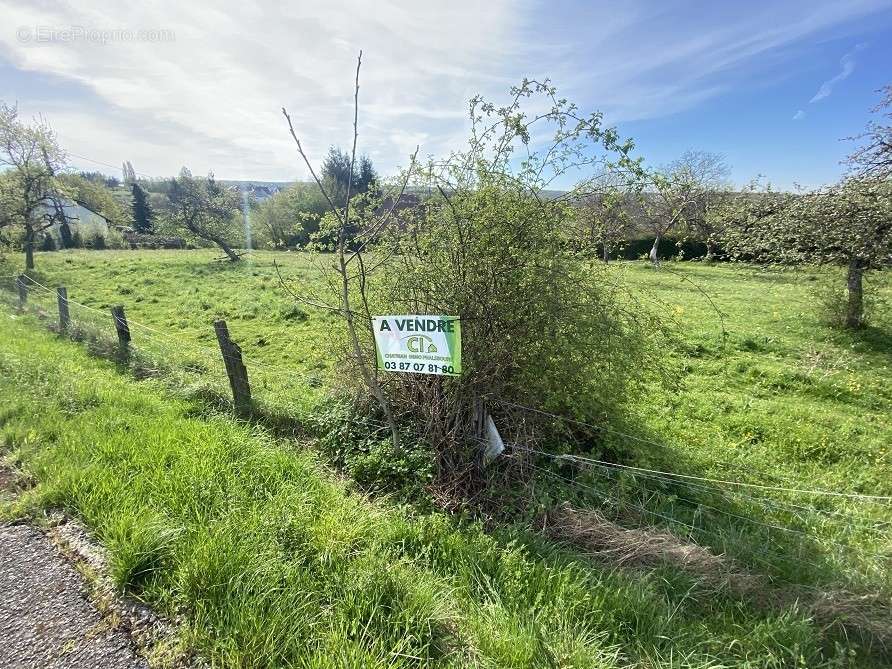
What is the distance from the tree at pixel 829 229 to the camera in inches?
324

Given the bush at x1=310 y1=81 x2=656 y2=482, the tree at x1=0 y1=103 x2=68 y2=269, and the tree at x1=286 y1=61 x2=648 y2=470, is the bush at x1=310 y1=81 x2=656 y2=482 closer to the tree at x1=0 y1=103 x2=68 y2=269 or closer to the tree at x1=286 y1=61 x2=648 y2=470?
the tree at x1=286 y1=61 x2=648 y2=470

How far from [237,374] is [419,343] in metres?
2.62

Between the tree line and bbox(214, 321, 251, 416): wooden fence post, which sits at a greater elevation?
the tree line

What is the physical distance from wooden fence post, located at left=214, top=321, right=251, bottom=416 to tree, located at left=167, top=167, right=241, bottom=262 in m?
27.8

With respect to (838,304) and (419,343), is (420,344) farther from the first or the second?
(838,304)

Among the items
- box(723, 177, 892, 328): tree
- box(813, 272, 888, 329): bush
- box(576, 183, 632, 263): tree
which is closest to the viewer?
box(576, 183, 632, 263): tree

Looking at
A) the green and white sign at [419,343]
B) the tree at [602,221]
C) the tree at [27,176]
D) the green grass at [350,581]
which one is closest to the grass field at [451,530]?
the green grass at [350,581]

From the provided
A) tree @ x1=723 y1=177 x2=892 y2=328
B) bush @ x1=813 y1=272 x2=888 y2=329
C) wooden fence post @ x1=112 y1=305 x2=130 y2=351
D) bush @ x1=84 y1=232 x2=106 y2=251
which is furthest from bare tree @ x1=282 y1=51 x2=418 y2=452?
bush @ x1=84 y1=232 x2=106 y2=251

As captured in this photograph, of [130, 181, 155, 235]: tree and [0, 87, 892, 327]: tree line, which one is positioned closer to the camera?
[0, 87, 892, 327]: tree line

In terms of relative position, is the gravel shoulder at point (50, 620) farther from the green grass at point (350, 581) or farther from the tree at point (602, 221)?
the tree at point (602, 221)

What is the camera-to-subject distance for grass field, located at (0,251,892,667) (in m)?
2.13

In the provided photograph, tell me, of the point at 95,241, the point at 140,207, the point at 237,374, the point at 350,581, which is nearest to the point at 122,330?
the point at 237,374

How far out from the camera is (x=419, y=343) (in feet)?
11.0

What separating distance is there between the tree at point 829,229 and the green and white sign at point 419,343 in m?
9.83
